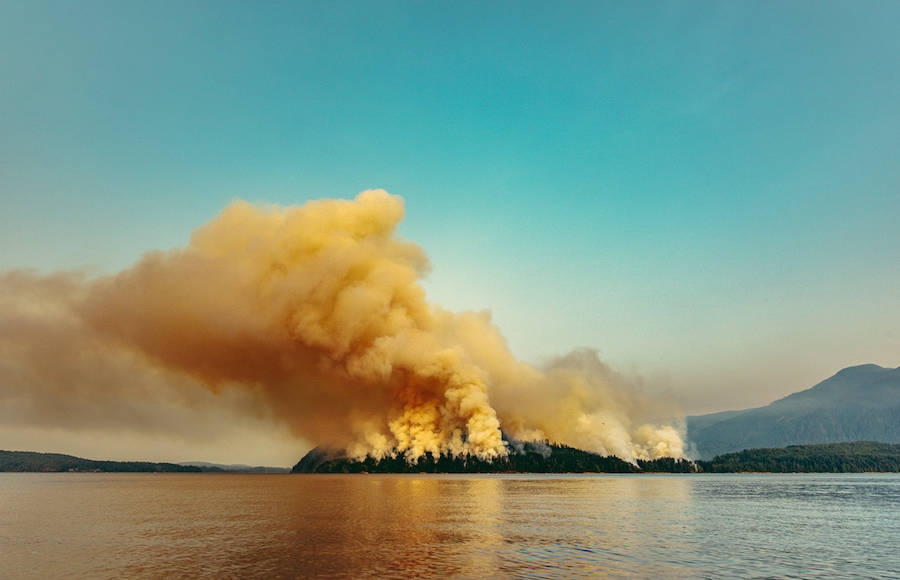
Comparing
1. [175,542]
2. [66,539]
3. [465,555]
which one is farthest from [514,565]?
[66,539]

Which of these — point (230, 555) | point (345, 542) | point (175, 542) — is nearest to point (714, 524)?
point (345, 542)

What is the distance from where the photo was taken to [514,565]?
33.9m

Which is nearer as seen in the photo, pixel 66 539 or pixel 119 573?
→ pixel 119 573

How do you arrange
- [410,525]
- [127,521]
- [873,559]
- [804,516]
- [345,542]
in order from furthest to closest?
[804,516]
[127,521]
[410,525]
[345,542]
[873,559]

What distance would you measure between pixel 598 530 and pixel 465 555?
1876 centimetres

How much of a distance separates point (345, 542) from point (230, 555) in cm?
931

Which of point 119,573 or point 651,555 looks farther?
point 651,555

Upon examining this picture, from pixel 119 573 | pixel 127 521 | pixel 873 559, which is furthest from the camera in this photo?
pixel 127 521

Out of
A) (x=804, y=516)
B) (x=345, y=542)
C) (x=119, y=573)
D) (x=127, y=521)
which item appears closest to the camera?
(x=119, y=573)

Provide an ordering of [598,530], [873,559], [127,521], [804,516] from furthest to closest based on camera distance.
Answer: [804,516] < [127,521] < [598,530] < [873,559]

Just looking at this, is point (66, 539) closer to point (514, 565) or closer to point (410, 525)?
point (410, 525)

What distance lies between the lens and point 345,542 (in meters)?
44.7

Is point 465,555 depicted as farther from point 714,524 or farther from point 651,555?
point 714,524

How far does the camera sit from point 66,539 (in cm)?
4669
